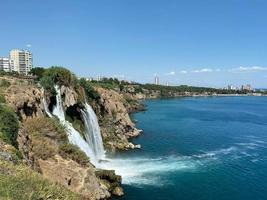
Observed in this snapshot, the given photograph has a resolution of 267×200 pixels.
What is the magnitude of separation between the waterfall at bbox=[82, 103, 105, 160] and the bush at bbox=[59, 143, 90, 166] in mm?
13654

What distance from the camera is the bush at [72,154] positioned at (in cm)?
3775

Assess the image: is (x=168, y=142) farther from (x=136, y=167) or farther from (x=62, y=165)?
(x=62, y=165)

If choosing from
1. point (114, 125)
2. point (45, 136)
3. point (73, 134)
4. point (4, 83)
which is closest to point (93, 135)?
point (73, 134)

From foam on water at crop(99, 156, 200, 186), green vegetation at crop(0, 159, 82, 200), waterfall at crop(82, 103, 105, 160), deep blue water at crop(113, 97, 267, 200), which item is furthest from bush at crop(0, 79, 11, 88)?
green vegetation at crop(0, 159, 82, 200)

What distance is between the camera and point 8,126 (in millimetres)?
30547

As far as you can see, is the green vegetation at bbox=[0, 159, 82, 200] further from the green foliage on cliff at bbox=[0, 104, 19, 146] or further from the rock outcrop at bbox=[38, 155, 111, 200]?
the rock outcrop at bbox=[38, 155, 111, 200]

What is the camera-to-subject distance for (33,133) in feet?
122

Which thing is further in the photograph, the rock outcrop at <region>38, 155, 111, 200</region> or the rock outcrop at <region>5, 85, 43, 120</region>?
the rock outcrop at <region>5, 85, 43, 120</region>

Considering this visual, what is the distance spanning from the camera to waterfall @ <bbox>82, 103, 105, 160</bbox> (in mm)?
54022

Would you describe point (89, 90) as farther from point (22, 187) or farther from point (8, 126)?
point (22, 187)

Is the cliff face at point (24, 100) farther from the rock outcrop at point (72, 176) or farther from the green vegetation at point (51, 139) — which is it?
the rock outcrop at point (72, 176)

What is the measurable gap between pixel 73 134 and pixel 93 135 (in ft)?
29.3

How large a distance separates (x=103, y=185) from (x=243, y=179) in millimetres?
17603

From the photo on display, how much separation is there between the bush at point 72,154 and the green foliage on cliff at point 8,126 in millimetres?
7126
